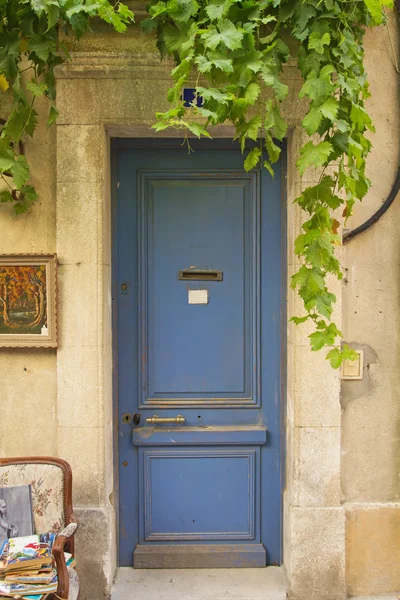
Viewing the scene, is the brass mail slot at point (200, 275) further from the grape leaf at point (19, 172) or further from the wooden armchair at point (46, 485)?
the wooden armchair at point (46, 485)

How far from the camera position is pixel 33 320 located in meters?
3.07

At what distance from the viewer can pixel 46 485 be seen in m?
2.81

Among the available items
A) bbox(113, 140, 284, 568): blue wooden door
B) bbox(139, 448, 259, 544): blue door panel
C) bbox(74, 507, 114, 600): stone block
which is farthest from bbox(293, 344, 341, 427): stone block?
bbox(74, 507, 114, 600): stone block

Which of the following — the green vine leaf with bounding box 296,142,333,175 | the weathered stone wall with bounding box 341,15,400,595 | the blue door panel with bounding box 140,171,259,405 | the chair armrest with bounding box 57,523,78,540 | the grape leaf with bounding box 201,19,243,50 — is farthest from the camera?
the blue door panel with bounding box 140,171,259,405

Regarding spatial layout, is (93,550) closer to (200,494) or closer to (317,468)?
(200,494)

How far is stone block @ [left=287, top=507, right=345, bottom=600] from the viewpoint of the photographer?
3.05 m

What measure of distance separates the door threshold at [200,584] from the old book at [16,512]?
2.52 feet

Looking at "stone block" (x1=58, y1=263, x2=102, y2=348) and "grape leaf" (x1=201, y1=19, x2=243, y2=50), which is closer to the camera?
"grape leaf" (x1=201, y1=19, x2=243, y2=50)

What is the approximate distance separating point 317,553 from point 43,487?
1.62m

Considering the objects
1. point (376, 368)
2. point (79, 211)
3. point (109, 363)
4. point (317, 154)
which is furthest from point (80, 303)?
point (376, 368)

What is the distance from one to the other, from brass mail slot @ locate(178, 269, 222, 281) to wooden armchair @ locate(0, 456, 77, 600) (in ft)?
4.25

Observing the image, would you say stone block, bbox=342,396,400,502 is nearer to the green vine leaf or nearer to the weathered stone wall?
the weathered stone wall

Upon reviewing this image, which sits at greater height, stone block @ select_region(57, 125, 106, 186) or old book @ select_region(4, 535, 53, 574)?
stone block @ select_region(57, 125, 106, 186)

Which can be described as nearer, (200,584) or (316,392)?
(316,392)
